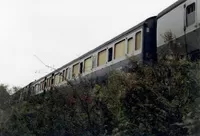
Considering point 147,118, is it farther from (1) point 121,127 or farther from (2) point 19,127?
(2) point 19,127

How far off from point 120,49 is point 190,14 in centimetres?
451

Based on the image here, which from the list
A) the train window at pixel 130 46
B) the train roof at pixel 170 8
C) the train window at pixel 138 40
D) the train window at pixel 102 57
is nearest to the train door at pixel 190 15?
the train roof at pixel 170 8

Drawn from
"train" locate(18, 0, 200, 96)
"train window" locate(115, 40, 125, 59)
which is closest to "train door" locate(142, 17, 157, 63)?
"train" locate(18, 0, 200, 96)

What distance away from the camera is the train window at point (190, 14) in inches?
385

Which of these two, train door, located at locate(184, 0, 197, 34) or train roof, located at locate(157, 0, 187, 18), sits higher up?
train roof, located at locate(157, 0, 187, 18)

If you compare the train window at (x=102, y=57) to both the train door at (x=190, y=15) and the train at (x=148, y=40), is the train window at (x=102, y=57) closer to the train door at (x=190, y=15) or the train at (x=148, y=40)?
the train at (x=148, y=40)

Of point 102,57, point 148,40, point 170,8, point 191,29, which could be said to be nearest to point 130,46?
point 148,40

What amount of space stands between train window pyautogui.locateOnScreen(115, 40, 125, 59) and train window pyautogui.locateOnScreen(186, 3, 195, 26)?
3.92 meters

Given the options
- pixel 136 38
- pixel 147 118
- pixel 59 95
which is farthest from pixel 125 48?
pixel 147 118

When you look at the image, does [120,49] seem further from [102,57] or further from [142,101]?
[142,101]

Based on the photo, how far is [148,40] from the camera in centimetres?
1240

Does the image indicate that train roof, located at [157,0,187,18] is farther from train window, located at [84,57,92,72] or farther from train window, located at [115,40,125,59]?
train window, located at [84,57,92,72]

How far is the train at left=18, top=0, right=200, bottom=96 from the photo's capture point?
9.69 metres

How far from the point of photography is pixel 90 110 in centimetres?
993
